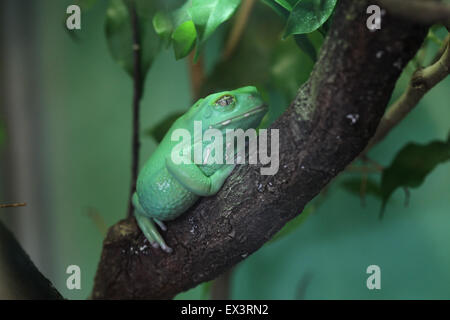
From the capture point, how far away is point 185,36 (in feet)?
2.34

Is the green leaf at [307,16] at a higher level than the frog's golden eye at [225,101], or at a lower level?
higher

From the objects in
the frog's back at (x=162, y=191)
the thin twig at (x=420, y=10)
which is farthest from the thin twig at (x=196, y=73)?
the thin twig at (x=420, y=10)

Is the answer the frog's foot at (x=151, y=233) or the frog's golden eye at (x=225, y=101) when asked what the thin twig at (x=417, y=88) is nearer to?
the frog's golden eye at (x=225, y=101)

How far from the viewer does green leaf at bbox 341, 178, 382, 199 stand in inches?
49.2

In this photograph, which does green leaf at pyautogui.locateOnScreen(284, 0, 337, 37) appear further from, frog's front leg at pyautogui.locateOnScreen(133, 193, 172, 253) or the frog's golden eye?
frog's front leg at pyautogui.locateOnScreen(133, 193, 172, 253)

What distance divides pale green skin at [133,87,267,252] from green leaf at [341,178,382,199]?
0.61 metres

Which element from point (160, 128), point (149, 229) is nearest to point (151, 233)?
point (149, 229)

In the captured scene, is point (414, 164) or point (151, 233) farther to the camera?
point (414, 164)

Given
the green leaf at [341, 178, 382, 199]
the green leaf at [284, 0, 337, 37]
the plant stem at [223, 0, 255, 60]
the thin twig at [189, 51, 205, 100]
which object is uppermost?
the plant stem at [223, 0, 255, 60]

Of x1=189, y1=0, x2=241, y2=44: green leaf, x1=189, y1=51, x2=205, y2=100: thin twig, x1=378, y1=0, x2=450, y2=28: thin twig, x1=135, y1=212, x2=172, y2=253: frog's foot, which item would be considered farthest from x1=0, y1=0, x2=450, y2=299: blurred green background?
x1=378, y1=0, x2=450, y2=28: thin twig

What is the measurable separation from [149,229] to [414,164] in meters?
0.66

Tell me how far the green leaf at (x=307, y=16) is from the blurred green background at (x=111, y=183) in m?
0.24

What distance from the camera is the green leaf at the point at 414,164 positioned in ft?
3.24

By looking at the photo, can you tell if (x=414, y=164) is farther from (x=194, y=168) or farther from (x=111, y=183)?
(x=111, y=183)
